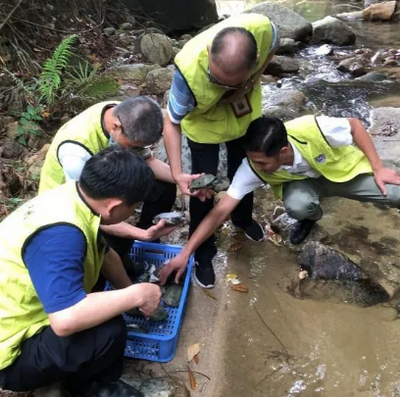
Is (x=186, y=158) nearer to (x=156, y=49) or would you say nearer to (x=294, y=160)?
(x=294, y=160)

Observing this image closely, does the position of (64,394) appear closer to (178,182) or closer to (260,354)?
(260,354)

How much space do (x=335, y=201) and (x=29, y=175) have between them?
8.21 ft

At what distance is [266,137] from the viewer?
2.43 metres

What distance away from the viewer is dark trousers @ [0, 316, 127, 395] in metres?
1.76

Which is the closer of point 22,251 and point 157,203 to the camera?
point 22,251

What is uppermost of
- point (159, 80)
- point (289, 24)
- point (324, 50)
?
point (159, 80)

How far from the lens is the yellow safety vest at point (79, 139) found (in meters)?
2.25

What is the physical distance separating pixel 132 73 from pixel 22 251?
16.1 feet

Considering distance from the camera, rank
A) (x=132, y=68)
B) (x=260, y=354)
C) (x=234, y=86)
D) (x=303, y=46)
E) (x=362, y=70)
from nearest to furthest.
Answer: (x=234, y=86) → (x=260, y=354) → (x=132, y=68) → (x=362, y=70) → (x=303, y=46)

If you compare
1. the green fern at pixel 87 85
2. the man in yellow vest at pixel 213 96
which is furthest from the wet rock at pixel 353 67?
the man in yellow vest at pixel 213 96

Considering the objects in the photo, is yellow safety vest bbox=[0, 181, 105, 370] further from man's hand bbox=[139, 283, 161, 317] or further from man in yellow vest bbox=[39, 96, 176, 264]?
man in yellow vest bbox=[39, 96, 176, 264]

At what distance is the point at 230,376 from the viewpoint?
229cm

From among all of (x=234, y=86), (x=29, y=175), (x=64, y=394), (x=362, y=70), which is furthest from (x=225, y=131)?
(x=362, y=70)

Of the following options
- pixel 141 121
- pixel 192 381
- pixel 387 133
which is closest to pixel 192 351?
pixel 192 381
